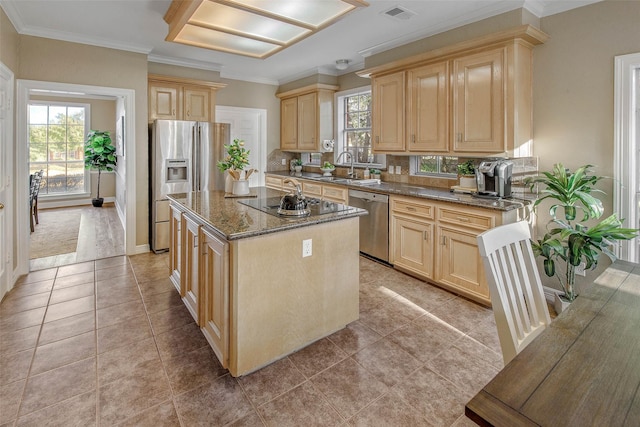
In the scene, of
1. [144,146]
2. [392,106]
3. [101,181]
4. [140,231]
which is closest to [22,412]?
[140,231]

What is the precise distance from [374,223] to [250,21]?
2479 mm

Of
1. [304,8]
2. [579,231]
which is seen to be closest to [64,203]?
[304,8]

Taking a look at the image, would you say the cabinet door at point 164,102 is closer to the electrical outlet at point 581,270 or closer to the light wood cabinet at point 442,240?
the light wood cabinet at point 442,240

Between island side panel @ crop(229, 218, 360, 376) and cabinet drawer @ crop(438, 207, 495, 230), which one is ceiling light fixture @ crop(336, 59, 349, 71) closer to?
cabinet drawer @ crop(438, 207, 495, 230)

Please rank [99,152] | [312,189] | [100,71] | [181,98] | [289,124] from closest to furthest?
[100,71] < [181,98] < [312,189] < [289,124] < [99,152]

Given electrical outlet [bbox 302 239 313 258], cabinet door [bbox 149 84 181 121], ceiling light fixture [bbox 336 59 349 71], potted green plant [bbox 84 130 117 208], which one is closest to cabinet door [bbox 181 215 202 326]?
electrical outlet [bbox 302 239 313 258]

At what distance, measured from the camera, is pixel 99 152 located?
734 cm

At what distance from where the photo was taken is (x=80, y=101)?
766cm

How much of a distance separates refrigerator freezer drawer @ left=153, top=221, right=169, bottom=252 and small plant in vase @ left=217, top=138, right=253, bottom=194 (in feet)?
5.96

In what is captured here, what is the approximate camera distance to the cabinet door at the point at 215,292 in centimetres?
202

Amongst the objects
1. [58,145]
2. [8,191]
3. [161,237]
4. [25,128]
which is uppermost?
[58,145]

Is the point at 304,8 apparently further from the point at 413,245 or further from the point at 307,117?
the point at 307,117

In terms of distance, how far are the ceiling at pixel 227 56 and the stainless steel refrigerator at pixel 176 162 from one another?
1.00 meters

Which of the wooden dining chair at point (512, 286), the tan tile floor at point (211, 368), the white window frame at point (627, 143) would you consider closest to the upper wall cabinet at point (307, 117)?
the tan tile floor at point (211, 368)
